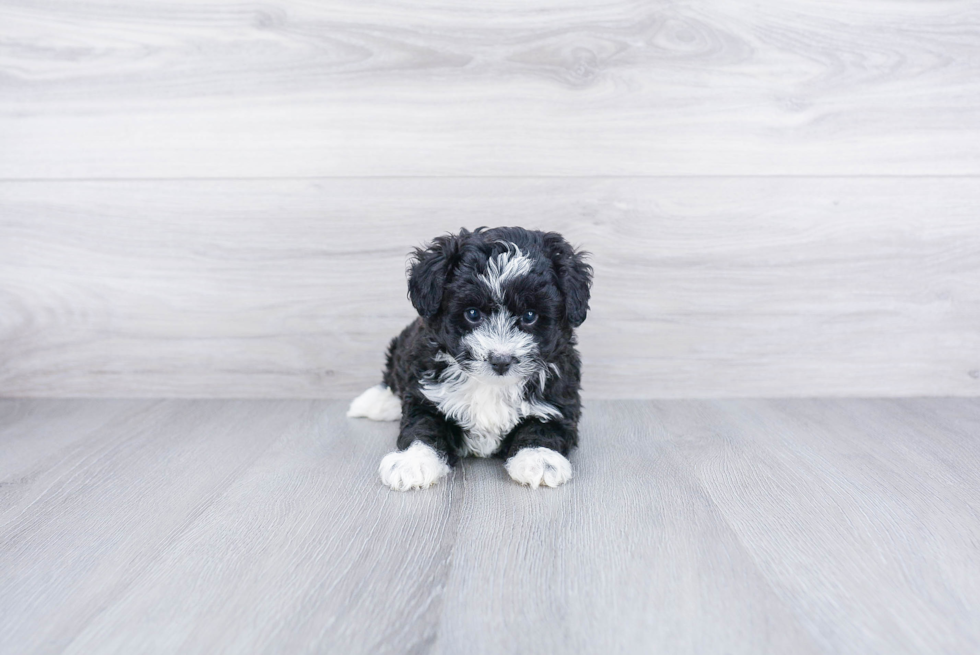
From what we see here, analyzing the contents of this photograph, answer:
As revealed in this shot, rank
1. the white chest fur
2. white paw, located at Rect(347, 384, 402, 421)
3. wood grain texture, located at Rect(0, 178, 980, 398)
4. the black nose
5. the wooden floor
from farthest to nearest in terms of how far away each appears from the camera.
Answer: wood grain texture, located at Rect(0, 178, 980, 398)
white paw, located at Rect(347, 384, 402, 421)
the white chest fur
the black nose
the wooden floor

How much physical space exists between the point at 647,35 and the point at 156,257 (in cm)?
184

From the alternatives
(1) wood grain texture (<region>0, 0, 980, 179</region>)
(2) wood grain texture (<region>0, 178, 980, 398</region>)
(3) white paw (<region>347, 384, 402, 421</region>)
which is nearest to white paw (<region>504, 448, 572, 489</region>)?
(3) white paw (<region>347, 384, 402, 421</region>)

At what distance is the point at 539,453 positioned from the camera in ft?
5.60

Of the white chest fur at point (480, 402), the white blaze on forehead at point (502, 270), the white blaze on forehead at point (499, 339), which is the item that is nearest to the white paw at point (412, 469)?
the white chest fur at point (480, 402)

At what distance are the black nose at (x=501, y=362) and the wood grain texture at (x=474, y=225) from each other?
0.90 meters

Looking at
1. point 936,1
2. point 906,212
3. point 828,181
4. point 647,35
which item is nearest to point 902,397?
point 906,212

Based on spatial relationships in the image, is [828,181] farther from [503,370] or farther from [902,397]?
[503,370]

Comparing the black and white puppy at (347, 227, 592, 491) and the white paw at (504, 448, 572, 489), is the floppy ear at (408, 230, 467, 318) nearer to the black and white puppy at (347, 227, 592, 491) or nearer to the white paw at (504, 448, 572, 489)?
the black and white puppy at (347, 227, 592, 491)

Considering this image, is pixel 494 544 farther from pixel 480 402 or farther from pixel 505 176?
pixel 505 176

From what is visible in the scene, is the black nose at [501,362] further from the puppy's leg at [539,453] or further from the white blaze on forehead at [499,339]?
the puppy's leg at [539,453]

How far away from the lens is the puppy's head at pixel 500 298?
1.61m

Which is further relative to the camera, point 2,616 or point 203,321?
point 203,321

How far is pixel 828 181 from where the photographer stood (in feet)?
7.80

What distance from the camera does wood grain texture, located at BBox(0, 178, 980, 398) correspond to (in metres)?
2.38
